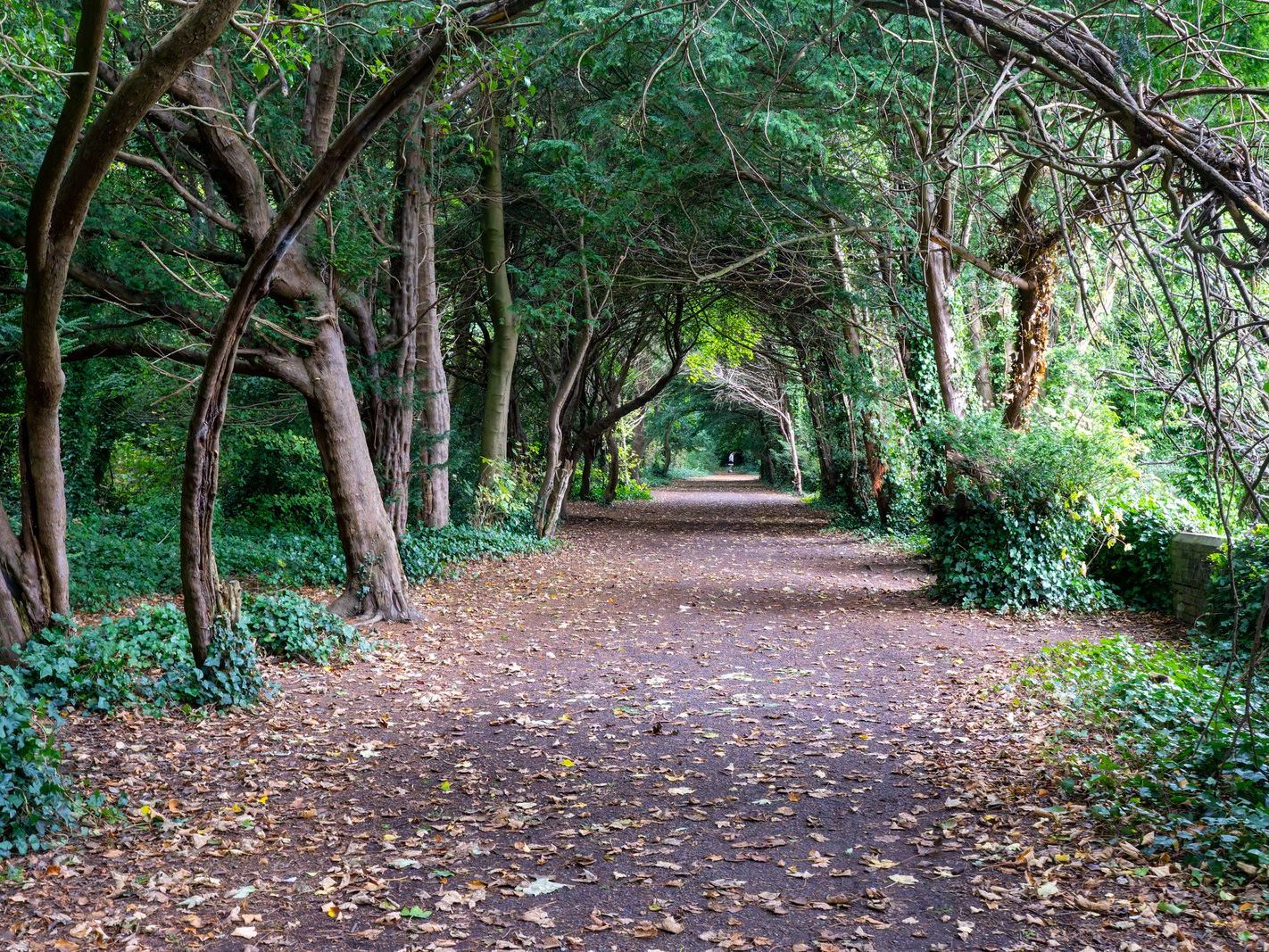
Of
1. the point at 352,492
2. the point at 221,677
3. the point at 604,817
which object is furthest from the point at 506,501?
the point at 604,817

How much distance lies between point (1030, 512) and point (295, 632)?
27.8 ft

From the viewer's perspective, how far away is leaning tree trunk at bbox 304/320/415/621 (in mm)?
9625

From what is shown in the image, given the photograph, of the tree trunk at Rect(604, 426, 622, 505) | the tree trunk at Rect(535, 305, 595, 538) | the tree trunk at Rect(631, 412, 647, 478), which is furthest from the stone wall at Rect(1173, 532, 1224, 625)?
the tree trunk at Rect(631, 412, 647, 478)

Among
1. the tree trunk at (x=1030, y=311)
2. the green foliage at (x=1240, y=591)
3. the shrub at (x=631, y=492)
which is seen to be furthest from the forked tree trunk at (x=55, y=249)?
the shrub at (x=631, y=492)

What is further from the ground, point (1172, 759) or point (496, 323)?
point (496, 323)

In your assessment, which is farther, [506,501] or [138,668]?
[506,501]

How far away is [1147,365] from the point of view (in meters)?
5.21

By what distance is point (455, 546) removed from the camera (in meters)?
14.8

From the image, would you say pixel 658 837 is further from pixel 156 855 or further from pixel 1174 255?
pixel 1174 255

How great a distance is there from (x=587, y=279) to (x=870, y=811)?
13417 millimetres

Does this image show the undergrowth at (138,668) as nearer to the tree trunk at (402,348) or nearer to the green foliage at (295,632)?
the green foliage at (295,632)

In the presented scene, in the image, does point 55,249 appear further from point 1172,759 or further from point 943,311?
point 943,311

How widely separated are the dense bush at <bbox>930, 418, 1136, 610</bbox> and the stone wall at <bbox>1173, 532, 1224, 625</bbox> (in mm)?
759

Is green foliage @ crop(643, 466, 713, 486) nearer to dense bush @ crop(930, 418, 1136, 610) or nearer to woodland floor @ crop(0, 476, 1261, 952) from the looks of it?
dense bush @ crop(930, 418, 1136, 610)
